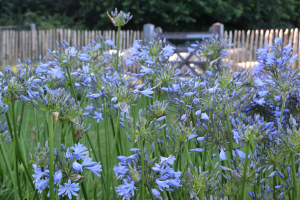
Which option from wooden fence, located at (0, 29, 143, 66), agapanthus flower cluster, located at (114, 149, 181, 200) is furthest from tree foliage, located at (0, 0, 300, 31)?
agapanthus flower cluster, located at (114, 149, 181, 200)

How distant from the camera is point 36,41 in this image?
519 inches

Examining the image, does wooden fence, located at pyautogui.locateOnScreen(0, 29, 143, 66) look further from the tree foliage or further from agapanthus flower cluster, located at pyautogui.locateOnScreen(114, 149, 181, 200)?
agapanthus flower cluster, located at pyautogui.locateOnScreen(114, 149, 181, 200)

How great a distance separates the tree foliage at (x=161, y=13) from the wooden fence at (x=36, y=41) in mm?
5619

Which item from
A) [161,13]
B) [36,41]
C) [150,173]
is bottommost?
[150,173]

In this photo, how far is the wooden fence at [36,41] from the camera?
12.1 meters

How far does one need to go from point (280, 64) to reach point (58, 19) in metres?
23.3

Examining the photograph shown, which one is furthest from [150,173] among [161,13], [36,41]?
[161,13]

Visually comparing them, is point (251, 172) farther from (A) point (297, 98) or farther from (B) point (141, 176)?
(A) point (297, 98)

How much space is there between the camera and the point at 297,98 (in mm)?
1679

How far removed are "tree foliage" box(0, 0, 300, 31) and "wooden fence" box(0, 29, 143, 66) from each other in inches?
221

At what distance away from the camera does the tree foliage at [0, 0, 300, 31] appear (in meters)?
20.4

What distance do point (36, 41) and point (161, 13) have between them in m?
9.53

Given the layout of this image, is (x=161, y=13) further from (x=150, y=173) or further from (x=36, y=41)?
(x=150, y=173)

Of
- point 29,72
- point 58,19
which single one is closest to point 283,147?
point 29,72
